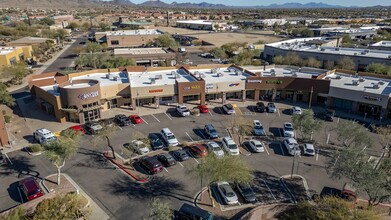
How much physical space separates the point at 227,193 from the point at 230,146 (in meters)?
9.43

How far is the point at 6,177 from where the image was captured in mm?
29266

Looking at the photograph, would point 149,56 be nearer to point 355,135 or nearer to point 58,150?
point 58,150

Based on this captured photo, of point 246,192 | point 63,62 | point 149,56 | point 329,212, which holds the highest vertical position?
point 149,56

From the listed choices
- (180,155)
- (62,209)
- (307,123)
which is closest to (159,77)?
(180,155)

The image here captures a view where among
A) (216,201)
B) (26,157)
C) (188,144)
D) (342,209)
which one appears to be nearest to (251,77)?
(188,144)

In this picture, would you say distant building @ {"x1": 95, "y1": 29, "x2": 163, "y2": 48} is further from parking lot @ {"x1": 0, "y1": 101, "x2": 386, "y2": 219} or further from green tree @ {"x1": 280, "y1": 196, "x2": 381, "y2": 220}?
green tree @ {"x1": 280, "y1": 196, "x2": 381, "y2": 220}

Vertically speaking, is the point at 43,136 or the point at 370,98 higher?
the point at 370,98

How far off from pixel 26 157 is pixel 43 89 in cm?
1624

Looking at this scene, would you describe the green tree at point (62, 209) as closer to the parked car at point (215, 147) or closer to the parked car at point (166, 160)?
the parked car at point (166, 160)

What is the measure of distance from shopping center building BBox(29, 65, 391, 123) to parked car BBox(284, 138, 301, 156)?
51.8ft

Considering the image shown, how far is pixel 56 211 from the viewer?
21.2 m

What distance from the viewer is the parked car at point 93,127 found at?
38969 mm

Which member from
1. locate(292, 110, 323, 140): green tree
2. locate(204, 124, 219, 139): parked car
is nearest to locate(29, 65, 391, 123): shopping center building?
locate(204, 124, 219, 139): parked car

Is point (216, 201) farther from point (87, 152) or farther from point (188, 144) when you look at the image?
point (87, 152)
